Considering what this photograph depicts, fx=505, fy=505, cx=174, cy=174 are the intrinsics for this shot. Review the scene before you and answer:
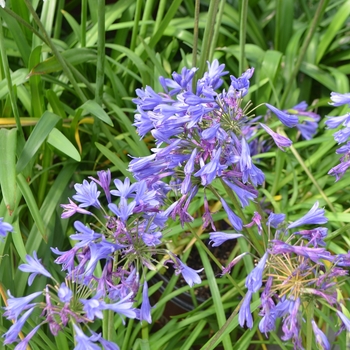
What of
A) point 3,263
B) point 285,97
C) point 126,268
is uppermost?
point 126,268

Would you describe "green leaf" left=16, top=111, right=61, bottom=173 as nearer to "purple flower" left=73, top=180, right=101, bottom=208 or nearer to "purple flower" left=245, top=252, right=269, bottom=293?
"purple flower" left=73, top=180, right=101, bottom=208

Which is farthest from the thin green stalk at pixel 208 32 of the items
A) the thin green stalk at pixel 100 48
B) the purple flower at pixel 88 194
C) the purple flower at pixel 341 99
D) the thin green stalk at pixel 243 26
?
the purple flower at pixel 88 194

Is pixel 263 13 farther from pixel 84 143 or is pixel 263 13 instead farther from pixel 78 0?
pixel 84 143

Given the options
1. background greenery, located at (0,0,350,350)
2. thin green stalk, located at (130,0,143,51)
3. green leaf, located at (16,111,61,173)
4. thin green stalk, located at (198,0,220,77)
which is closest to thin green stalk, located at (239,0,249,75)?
background greenery, located at (0,0,350,350)

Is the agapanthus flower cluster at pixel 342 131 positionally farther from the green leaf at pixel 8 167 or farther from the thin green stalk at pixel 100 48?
the green leaf at pixel 8 167

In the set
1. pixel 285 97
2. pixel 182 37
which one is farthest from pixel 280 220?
pixel 182 37

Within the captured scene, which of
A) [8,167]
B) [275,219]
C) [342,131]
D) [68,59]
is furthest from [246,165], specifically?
[68,59]
